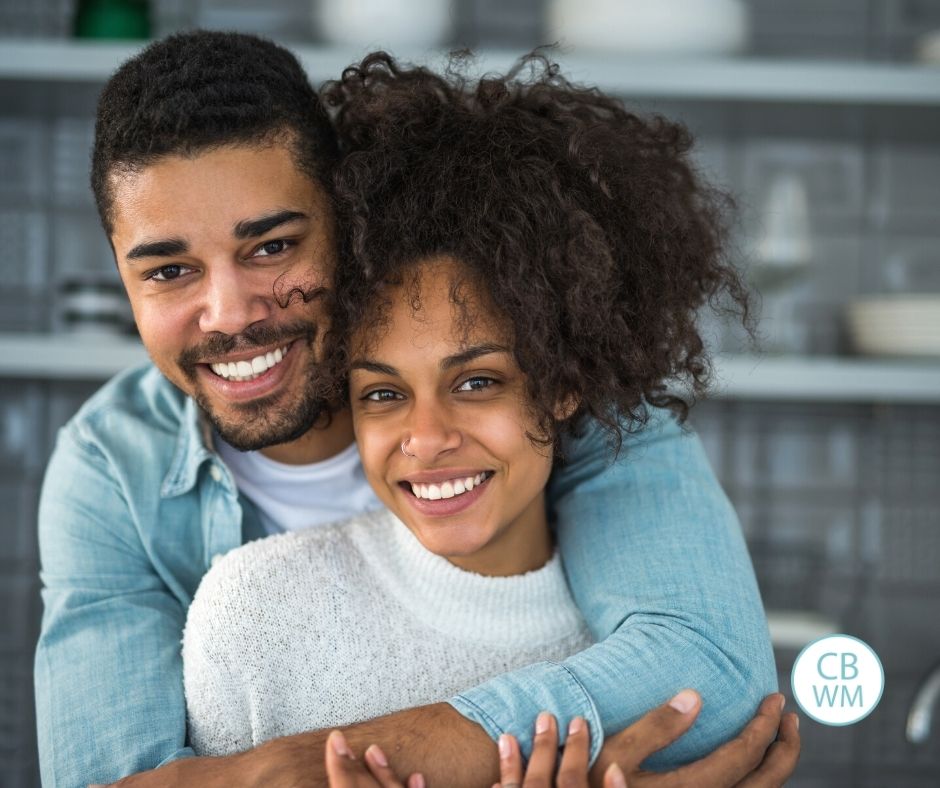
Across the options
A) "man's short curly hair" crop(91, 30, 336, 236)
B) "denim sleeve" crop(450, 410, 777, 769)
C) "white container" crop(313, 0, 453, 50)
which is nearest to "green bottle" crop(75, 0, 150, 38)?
"white container" crop(313, 0, 453, 50)

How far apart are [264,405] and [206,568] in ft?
0.76

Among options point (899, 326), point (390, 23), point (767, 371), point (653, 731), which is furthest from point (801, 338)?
point (653, 731)

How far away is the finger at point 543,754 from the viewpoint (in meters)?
1.01

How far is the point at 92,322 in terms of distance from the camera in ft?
7.52

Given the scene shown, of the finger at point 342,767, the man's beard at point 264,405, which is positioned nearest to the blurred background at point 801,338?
the man's beard at point 264,405

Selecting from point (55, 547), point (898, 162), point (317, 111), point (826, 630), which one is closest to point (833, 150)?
point (898, 162)

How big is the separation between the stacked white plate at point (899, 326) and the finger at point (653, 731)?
1401mm

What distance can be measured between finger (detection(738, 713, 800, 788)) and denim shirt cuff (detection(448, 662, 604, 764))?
196 mm

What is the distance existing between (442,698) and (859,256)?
189 cm

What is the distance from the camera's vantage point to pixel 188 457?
1.41 metres

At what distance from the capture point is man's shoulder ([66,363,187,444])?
1.45m

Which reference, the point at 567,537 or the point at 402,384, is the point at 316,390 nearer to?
the point at 402,384

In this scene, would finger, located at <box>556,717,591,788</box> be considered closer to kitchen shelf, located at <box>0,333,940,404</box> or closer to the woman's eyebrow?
the woman's eyebrow

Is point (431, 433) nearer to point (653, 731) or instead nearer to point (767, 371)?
point (653, 731)
